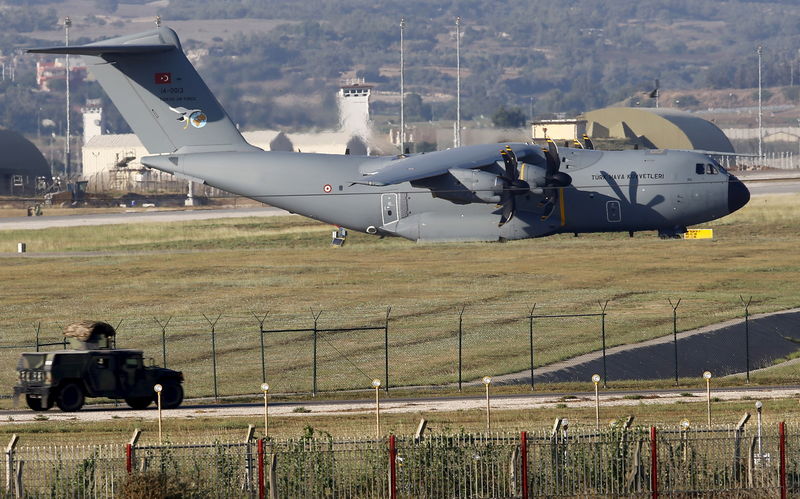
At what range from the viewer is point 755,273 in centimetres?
7038

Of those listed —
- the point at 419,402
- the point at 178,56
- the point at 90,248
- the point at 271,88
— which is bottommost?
the point at 419,402

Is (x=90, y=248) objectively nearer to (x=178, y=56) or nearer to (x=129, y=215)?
(x=129, y=215)

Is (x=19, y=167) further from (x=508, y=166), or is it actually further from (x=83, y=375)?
(x=83, y=375)

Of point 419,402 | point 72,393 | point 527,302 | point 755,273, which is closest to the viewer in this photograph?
point 72,393

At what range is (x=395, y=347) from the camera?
4922cm

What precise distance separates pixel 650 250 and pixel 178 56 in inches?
1477

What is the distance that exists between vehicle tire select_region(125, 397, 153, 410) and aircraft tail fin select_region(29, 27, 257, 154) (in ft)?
60.3

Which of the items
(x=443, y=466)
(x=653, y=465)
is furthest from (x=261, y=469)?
(x=653, y=465)

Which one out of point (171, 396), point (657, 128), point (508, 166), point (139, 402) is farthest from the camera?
point (657, 128)

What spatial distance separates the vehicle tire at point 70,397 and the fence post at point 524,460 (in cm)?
1551

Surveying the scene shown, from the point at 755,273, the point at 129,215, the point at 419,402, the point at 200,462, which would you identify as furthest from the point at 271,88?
the point at 200,462

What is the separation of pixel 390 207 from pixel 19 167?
120m

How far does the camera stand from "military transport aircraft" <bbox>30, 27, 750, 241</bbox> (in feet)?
160

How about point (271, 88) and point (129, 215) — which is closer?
point (129, 215)
